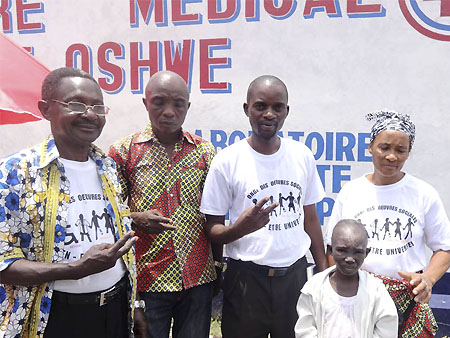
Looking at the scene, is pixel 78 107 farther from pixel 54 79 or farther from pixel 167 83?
pixel 167 83

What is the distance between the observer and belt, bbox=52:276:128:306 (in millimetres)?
1770

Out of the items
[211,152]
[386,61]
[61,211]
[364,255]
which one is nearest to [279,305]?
[364,255]

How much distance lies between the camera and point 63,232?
1767 millimetres

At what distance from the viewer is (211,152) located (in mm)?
2529

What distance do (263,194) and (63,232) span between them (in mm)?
972

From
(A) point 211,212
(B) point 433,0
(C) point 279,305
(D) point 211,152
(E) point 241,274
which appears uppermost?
(B) point 433,0

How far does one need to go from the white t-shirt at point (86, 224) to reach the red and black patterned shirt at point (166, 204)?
334mm

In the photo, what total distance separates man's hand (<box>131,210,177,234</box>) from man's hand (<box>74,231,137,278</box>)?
44 cm

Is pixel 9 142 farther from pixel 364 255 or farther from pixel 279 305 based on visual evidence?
pixel 364 255

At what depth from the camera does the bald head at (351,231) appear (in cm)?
199

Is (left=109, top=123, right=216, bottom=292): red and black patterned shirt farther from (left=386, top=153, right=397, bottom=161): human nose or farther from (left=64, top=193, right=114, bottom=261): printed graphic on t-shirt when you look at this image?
(left=386, top=153, right=397, bottom=161): human nose

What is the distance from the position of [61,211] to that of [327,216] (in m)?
2.33

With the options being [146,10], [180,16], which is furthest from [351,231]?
[146,10]

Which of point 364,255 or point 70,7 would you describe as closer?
point 364,255
